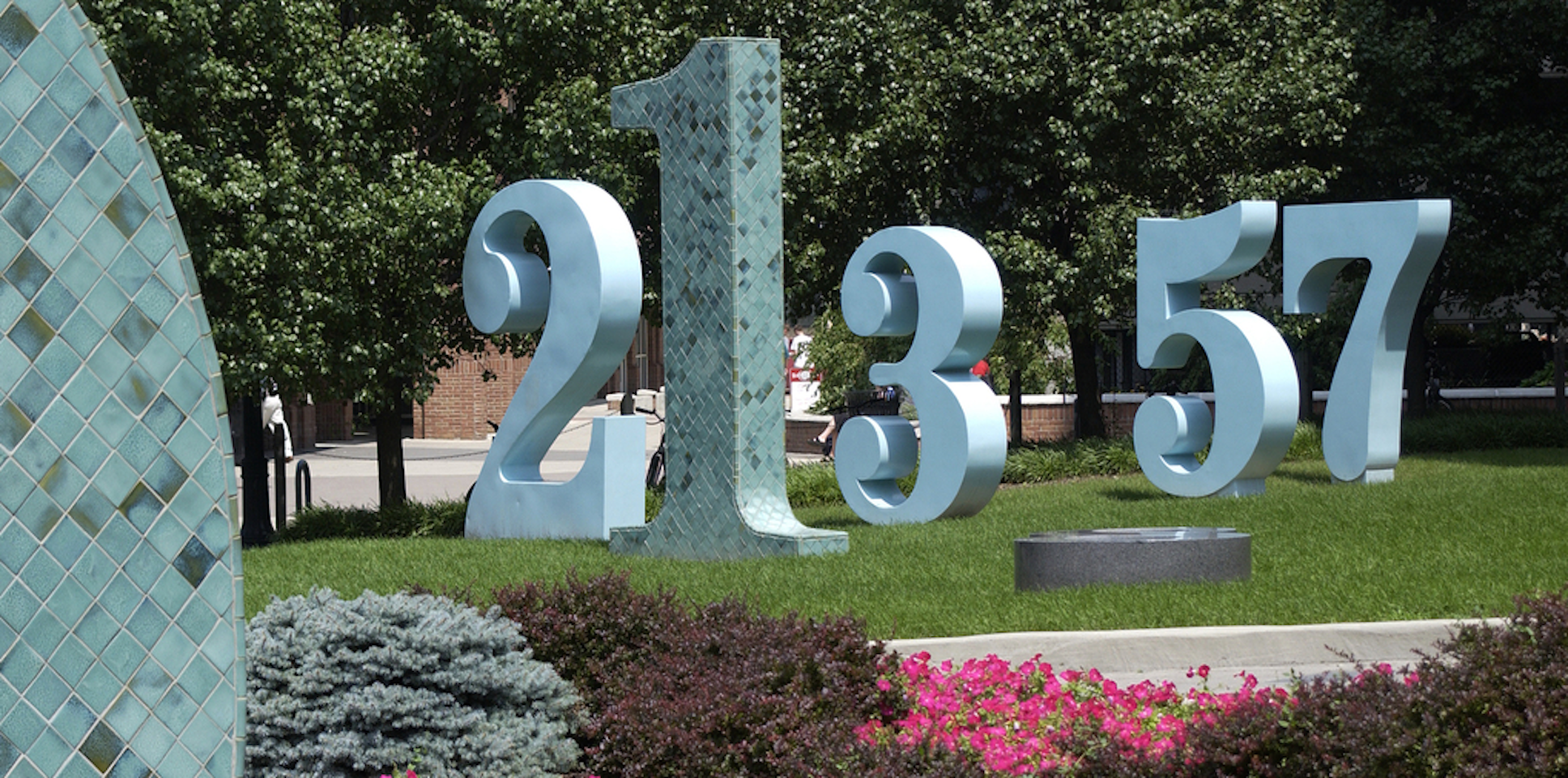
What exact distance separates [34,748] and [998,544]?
35.1ft

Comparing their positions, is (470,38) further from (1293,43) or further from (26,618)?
(26,618)

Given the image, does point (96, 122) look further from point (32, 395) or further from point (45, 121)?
point (32, 395)

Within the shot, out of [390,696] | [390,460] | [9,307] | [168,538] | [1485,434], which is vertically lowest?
[1485,434]

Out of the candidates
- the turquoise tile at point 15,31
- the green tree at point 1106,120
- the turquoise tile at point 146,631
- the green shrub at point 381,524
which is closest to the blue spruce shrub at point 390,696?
the turquoise tile at point 146,631

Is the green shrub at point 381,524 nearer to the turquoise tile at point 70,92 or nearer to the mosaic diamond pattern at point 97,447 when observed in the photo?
the mosaic diamond pattern at point 97,447

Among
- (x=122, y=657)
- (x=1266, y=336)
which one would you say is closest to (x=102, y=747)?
(x=122, y=657)

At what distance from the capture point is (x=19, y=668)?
10.5 ft

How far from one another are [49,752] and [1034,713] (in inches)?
A: 169

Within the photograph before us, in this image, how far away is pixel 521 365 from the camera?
144 feet

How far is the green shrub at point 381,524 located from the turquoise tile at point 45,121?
47.7 ft

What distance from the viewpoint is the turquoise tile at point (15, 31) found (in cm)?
322

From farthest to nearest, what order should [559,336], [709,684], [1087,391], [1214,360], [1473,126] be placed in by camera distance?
[1087,391] → [1473,126] → [1214,360] → [559,336] → [709,684]

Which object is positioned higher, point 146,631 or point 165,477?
point 165,477

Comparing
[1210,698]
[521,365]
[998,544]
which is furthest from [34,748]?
[521,365]
